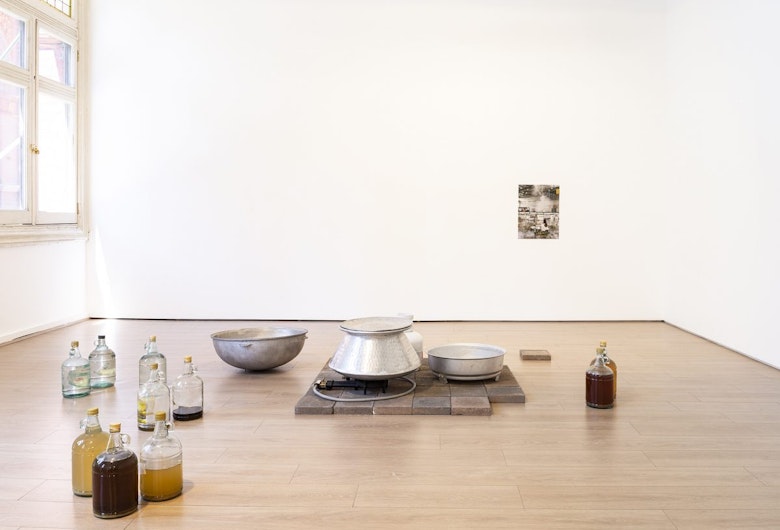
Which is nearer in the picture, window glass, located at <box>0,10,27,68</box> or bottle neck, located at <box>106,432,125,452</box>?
bottle neck, located at <box>106,432,125,452</box>

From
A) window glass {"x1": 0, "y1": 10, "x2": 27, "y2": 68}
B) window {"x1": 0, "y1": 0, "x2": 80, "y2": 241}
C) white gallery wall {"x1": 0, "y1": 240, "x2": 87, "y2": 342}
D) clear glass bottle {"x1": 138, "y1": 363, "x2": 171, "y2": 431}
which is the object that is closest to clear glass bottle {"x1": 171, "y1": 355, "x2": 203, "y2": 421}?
clear glass bottle {"x1": 138, "y1": 363, "x2": 171, "y2": 431}

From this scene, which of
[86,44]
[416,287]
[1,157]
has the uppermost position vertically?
[86,44]

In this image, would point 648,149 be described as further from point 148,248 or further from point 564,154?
point 148,248

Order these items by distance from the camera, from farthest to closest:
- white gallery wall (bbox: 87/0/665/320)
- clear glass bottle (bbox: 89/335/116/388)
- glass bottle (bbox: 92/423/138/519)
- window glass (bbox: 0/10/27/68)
A: white gallery wall (bbox: 87/0/665/320) < window glass (bbox: 0/10/27/68) < clear glass bottle (bbox: 89/335/116/388) < glass bottle (bbox: 92/423/138/519)

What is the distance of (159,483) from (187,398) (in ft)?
3.64

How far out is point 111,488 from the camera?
2.41m

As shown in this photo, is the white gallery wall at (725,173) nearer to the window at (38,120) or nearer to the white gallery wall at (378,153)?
the white gallery wall at (378,153)

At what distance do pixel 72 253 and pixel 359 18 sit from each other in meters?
3.82

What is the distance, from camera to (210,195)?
23.9ft

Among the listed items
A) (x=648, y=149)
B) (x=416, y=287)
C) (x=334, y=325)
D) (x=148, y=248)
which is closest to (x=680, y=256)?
(x=648, y=149)

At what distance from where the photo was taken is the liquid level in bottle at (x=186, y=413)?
3.61 m

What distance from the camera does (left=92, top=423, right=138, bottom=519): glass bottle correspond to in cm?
240

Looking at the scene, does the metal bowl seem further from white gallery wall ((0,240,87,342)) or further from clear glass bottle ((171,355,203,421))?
white gallery wall ((0,240,87,342))

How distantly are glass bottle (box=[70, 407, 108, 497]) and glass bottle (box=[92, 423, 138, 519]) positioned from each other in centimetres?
13
